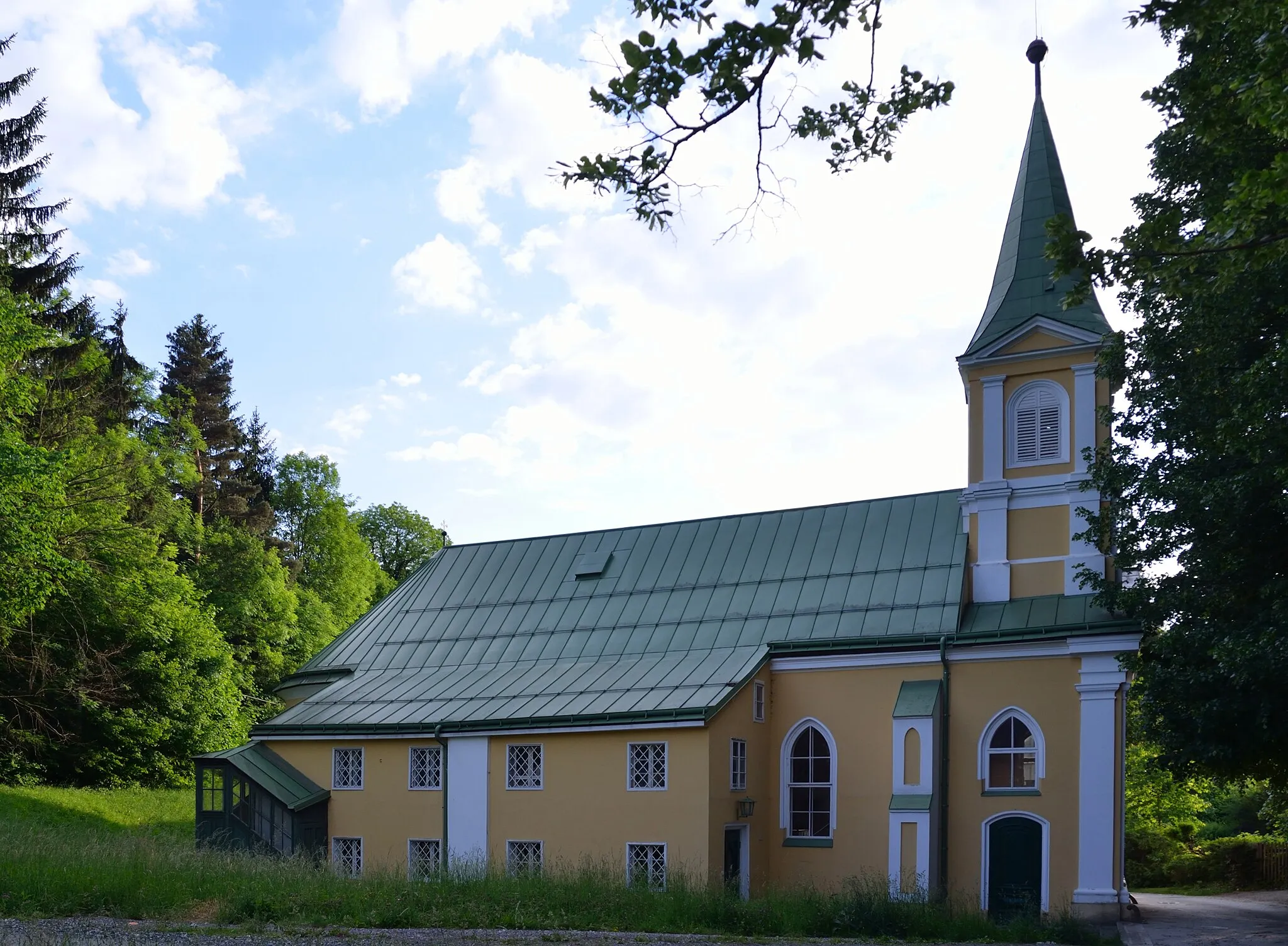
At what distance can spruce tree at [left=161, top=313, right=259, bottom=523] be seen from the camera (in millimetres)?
52156

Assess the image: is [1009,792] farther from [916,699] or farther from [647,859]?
[647,859]

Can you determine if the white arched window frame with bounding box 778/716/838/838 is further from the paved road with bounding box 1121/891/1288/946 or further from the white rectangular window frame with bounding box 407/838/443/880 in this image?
the white rectangular window frame with bounding box 407/838/443/880

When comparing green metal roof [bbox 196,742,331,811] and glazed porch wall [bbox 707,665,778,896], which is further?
green metal roof [bbox 196,742,331,811]

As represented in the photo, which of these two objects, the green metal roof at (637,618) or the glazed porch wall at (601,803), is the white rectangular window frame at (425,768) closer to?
the green metal roof at (637,618)

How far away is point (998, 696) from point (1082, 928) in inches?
195

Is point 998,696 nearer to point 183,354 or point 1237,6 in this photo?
point 1237,6

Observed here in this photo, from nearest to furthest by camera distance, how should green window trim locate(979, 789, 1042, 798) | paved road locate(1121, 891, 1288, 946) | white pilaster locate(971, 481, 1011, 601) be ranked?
paved road locate(1121, 891, 1288, 946), green window trim locate(979, 789, 1042, 798), white pilaster locate(971, 481, 1011, 601)

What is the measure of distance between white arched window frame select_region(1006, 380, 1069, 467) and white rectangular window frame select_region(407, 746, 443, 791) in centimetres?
1349

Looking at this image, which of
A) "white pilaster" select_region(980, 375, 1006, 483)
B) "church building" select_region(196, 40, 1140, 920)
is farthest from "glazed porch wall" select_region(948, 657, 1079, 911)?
"white pilaster" select_region(980, 375, 1006, 483)

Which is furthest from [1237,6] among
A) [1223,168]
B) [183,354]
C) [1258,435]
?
[183,354]

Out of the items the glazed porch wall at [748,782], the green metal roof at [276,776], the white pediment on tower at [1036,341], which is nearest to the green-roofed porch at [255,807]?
the green metal roof at [276,776]

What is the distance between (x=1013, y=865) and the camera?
Answer: 22281mm

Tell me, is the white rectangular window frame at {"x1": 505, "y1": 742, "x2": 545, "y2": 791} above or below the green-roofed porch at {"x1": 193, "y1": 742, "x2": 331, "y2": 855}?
above

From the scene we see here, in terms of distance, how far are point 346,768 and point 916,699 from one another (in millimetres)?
12713
